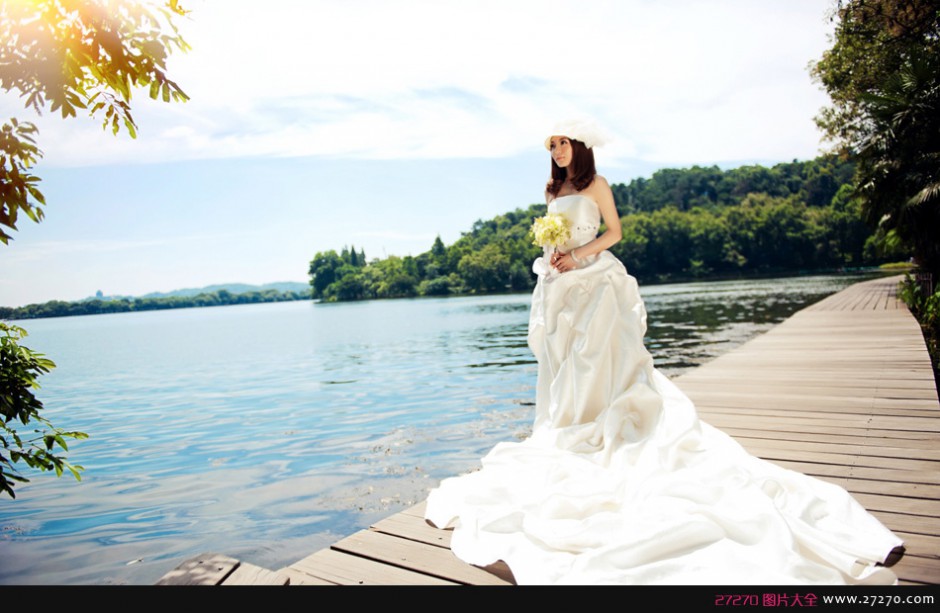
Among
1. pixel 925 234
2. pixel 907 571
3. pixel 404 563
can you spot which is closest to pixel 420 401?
pixel 404 563

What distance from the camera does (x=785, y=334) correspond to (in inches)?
470

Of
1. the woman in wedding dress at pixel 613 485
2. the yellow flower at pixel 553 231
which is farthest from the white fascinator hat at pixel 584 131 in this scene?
the yellow flower at pixel 553 231

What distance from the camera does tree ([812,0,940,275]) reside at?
1383 cm

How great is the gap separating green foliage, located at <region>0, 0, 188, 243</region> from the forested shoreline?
63398mm

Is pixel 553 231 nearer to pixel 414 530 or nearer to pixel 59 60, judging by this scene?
pixel 414 530

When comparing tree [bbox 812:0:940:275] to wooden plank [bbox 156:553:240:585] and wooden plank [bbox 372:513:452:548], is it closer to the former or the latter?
wooden plank [bbox 372:513:452:548]

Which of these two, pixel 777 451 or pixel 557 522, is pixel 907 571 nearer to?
pixel 557 522

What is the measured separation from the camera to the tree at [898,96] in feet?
45.4

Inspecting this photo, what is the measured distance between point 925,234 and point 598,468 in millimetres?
15336

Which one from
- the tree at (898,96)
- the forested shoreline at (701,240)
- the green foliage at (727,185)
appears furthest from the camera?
the green foliage at (727,185)

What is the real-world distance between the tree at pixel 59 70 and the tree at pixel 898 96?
1576 centimetres

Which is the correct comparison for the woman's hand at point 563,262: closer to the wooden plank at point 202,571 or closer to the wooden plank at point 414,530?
the wooden plank at point 414,530

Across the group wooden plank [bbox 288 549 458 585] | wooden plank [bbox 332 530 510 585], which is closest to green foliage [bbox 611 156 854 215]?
wooden plank [bbox 332 530 510 585]

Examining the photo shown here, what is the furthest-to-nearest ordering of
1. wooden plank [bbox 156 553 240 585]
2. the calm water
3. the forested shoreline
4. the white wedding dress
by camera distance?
the forested shoreline → the calm water → the white wedding dress → wooden plank [bbox 156 553 240 585]
